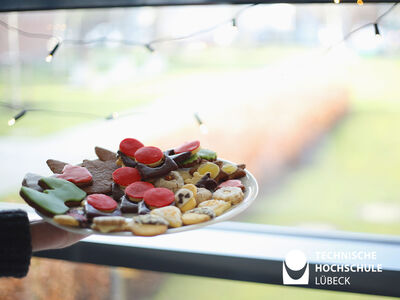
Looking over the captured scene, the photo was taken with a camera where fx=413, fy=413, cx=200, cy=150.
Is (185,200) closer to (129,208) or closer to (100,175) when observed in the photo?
(129,208)

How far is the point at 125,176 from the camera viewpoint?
0.79m

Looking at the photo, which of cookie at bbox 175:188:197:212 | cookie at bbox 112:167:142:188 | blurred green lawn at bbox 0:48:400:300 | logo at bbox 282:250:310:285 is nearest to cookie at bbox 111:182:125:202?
cookie at bbox 112:167:142:188

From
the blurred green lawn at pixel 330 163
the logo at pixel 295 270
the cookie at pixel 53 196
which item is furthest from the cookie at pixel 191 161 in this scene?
the blurred green lawn at pixel 330 163

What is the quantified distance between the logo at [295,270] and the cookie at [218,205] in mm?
481

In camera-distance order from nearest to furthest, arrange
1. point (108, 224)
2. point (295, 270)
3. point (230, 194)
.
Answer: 1. point (108, 224)
2. point (230, 194)
3. point (295, 270)

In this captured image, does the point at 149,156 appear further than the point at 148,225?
Yes

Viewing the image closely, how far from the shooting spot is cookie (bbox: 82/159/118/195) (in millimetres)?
798

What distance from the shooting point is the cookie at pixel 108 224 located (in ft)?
2.08

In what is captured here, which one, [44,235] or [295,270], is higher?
[44,235]

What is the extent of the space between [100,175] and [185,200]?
0.22 m

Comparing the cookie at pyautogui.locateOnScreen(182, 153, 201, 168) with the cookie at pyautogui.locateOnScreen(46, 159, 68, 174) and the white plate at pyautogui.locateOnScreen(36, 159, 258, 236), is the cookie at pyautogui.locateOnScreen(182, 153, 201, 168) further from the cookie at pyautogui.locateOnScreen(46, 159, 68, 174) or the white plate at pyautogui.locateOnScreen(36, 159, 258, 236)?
the cookie at pyautogui.locateOnScreen(46, 159, 68, 174)

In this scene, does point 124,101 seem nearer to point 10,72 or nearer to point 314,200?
point 10,72

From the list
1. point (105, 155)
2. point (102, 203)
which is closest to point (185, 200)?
point (102, 203)

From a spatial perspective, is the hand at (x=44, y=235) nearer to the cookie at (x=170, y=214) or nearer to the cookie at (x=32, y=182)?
the cookie at (x=32, y=182)
